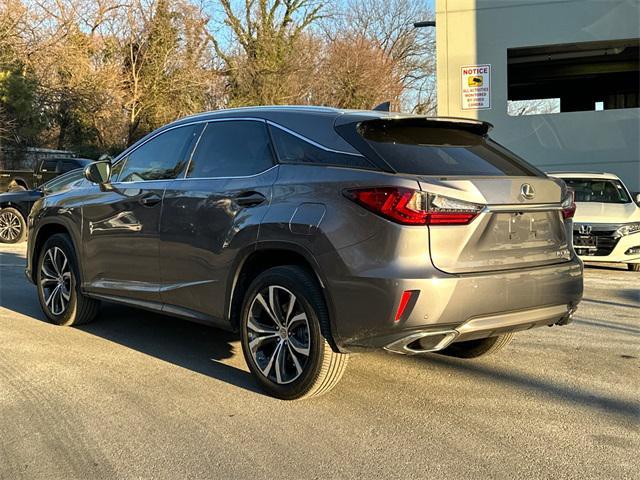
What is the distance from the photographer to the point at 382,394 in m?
4.20

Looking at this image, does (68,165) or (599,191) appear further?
(68,165)

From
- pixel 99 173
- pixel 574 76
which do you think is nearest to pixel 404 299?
pixel 99 173

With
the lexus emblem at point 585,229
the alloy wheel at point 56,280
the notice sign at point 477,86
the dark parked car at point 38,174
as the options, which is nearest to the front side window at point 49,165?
the dark parked car at point 38,174

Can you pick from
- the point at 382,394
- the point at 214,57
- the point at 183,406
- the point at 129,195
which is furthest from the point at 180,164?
the point at 214,57

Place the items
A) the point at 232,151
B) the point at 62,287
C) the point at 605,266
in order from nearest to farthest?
the point at 232,151
the point at 62,287
the point at 605,266

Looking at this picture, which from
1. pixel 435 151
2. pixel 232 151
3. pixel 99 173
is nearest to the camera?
pixel 435 151

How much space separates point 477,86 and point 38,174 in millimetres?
11682

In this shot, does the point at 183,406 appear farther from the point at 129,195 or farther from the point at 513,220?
the point at 513,220

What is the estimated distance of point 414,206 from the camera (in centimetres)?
346

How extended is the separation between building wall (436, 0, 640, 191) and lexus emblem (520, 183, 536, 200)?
41.1 feet

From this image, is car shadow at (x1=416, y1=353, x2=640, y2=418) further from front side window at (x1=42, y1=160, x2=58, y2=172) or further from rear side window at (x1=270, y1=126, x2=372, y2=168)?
front side window at (x1=42, y1=160, x2=58, y2=172)

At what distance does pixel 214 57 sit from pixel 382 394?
2710cm

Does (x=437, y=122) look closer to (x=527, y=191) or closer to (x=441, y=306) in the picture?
(x=527, y=191)

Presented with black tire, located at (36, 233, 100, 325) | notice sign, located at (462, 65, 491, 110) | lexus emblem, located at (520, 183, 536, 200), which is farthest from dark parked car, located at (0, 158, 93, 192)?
lexus emblem, located at (520, 183, 536, 200)
